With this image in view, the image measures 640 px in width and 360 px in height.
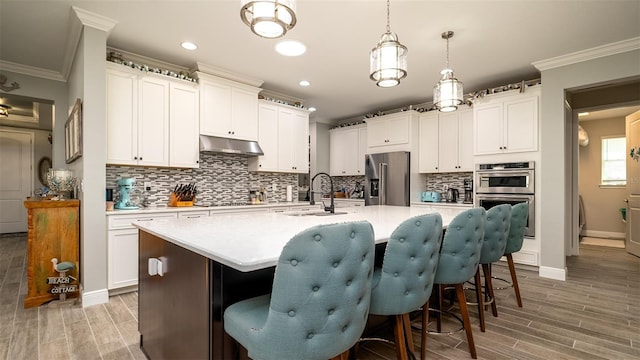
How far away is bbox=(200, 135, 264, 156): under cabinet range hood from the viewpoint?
3936 mm

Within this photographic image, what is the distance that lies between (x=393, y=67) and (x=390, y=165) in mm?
3578

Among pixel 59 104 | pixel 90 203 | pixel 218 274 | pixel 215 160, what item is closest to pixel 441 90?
pixel 218 274

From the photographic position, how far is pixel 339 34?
3.11 metres

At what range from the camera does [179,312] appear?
1509 mm

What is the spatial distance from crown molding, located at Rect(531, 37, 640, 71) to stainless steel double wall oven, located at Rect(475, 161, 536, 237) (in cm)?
120

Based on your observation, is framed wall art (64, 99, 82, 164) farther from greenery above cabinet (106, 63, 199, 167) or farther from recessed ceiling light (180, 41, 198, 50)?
recessed ceiling light (180, 41, 198, 50)

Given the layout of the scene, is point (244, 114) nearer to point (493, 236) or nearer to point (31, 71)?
point (31, 71)

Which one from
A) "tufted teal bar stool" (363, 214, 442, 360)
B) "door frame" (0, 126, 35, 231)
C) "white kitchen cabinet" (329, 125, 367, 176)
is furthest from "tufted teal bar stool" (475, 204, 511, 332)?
"door frame" (0, 126, 35, 231)

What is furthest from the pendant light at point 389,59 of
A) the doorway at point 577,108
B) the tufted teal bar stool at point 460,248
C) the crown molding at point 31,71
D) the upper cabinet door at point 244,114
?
the crown molding at point 31,71

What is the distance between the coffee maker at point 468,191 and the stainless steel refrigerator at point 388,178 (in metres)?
0.92

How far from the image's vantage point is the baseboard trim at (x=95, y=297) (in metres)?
2.84

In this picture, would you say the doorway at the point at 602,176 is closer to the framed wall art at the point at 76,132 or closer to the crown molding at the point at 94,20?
the crown molding at the point at 94,20

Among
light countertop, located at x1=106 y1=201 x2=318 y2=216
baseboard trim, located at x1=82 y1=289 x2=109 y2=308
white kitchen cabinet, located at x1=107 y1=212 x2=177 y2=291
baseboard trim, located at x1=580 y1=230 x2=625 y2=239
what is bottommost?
baseboard trim, located at x1=580 y1=230 x2=625 y2=239

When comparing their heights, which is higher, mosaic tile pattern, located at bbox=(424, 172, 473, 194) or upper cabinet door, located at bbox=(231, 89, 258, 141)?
upper cabinet door, located at bbox=(231, 89, 258, 141)
